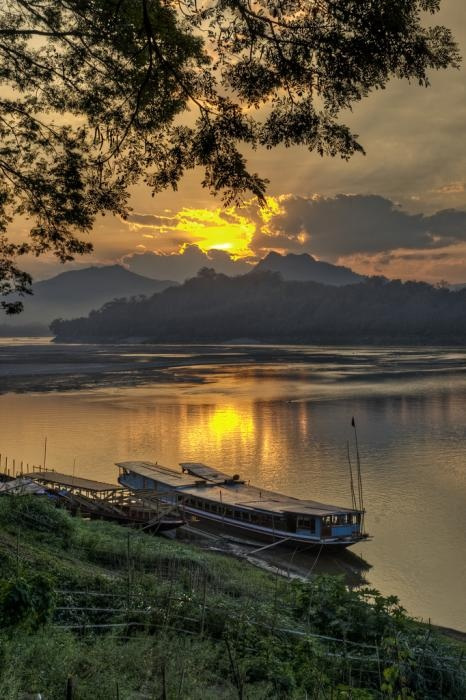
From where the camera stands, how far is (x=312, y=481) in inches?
1438

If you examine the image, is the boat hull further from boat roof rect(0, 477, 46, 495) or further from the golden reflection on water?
boat roof rect(0, 477, 46, 495)

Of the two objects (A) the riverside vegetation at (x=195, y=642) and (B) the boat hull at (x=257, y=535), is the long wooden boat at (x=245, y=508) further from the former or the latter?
(A) the riverside vegetation at (x=195, y=642)

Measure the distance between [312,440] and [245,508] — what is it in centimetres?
1861

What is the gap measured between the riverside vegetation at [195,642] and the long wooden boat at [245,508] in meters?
12.0

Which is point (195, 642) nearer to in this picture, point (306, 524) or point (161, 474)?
point (306, 524)

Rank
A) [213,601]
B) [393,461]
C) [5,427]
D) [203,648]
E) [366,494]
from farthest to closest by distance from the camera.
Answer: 1. [5,427]
2. [393,461]
3. [366,494]
4. [213,601]
5. [203,648]

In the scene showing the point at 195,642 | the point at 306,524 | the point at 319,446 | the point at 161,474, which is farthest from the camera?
the point at 319,446

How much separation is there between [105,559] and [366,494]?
→ 59.6 feet

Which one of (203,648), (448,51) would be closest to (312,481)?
(203,648)

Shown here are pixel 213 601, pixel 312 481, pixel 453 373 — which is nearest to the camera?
pixel 213 601

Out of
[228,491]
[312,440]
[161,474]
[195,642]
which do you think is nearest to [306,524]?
[228,491]

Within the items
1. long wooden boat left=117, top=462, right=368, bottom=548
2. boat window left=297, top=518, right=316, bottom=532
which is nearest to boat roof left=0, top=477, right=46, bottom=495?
long wooden boat left=117, top=462, right=368, bottom=548

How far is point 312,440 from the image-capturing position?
4784 centimetres

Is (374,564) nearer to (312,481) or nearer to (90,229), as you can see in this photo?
(312,481)
